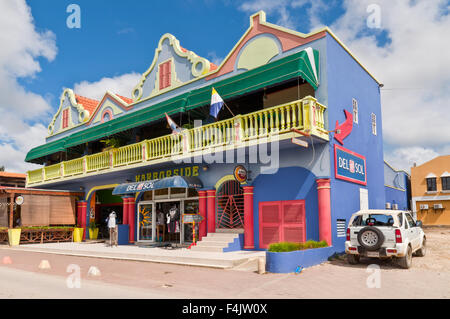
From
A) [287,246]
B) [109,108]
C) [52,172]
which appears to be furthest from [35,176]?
[287,246]

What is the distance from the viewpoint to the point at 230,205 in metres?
17.2

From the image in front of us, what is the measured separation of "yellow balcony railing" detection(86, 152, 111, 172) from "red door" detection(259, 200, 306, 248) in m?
10.6

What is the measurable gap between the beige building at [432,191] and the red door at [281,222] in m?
24.0

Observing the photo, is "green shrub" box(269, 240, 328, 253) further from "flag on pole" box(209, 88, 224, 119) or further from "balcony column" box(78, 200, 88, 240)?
"balcony column" box(78, 200, 88, 240)

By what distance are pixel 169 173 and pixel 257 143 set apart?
274 inches

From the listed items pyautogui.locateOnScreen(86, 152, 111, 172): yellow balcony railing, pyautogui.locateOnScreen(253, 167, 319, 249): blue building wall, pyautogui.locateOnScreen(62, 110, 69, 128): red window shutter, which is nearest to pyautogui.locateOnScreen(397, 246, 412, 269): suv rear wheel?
pyautogui.locateOnScreen(253, 167, 319, 249): blue building wall

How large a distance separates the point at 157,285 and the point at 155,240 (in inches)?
446

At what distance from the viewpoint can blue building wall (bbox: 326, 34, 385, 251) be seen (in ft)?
49.0

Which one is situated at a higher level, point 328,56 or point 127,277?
point 328,56

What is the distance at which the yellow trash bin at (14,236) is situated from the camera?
2331cm

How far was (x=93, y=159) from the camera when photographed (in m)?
23.5

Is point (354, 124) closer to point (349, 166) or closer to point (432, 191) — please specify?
point (349, 166)
